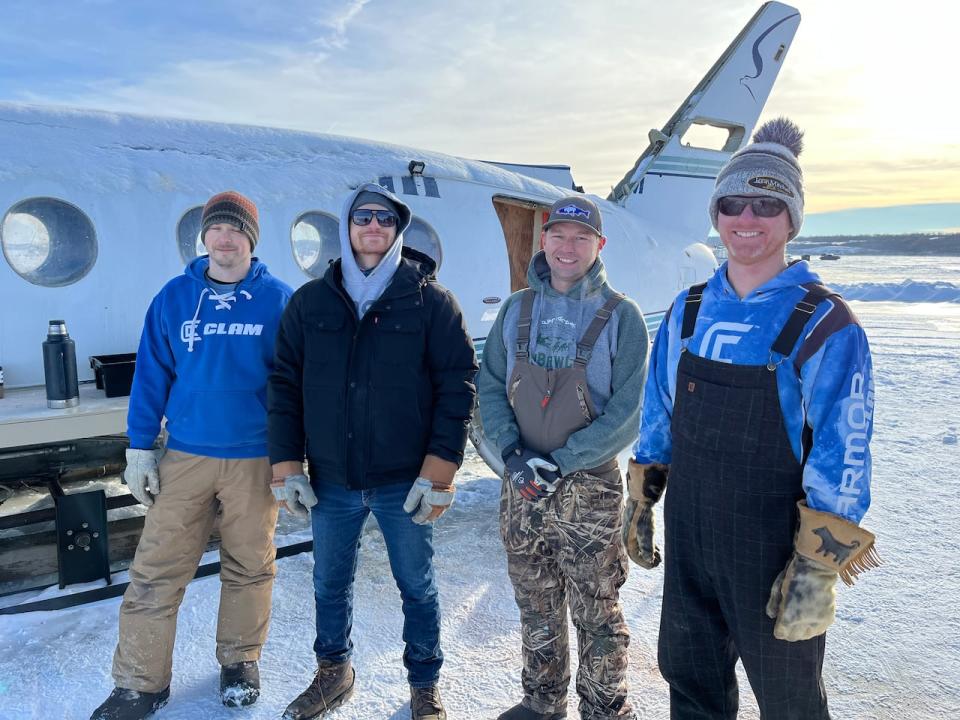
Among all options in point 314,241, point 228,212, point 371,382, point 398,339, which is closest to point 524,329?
point 398,339

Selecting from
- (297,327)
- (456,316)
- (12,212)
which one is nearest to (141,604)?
(297,327)

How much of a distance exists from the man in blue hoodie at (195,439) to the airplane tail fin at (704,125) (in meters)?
6.71

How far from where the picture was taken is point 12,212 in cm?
382

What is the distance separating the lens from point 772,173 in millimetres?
1935

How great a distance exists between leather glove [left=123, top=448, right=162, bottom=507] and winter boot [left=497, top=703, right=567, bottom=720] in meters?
1.79

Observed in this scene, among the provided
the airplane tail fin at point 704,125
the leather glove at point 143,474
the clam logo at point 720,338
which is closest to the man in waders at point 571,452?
the clam logo at point 720,338

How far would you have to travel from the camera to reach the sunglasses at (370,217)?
2607mm

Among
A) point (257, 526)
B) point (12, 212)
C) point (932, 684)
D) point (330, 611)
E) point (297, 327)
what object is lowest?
point (932, 684)

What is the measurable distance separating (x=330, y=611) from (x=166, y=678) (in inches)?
31.2

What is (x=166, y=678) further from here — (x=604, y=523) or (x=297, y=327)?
(x=604, y=523)

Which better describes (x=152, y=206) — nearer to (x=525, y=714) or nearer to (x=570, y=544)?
(x=570, y=544)

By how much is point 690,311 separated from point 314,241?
3.40m

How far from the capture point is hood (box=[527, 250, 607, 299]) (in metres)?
2.68

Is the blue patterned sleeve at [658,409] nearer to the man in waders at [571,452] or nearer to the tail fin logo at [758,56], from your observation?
the man in waders at [571,452]
